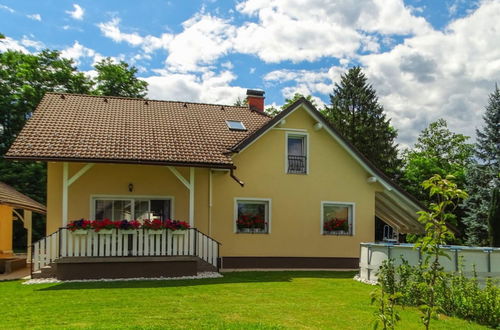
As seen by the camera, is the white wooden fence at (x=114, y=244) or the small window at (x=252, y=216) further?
the small window at (x=252, y=216)

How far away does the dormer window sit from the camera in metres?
16.0

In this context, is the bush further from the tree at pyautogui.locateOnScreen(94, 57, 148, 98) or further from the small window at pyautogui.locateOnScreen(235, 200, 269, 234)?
the tree at pyautogui.locateOnScreen(94, 57, 148, 98)

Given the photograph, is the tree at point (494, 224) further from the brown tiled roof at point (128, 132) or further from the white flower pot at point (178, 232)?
the white flower pot at point (178, 232)

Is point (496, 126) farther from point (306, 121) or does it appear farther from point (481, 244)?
point (306, 121)

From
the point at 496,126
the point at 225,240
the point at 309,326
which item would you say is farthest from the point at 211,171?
the point at 496,126

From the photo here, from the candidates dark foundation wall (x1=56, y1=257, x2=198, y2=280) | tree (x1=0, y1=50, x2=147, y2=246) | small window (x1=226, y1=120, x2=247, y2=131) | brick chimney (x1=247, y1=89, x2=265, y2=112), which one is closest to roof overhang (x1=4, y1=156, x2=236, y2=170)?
dark foundation wall (x1=56, y1=257, x2=198, y2=280)

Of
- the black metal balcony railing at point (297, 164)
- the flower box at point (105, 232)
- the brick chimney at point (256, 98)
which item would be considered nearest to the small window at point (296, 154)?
the black metal balcony railing at point (297, 164)

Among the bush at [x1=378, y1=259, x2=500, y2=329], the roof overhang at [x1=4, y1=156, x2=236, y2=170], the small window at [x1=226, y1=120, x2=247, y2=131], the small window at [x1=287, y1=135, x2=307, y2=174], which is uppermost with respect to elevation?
the small window at [x1=226, y1=120, x2=247, y2=131]

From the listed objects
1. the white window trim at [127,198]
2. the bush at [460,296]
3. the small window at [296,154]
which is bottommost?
the bush at [460,296]

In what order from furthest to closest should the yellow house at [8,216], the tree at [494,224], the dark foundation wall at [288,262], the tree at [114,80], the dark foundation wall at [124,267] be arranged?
the tree at [114,80]
the tree at [494,224]
the yellow house at [8,216]
the dark foundation wall at [288,262]
the dark foundation wall at [124,267]

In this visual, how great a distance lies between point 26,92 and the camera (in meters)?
27.0

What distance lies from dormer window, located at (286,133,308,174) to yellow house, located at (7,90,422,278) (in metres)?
0.04

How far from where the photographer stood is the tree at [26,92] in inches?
1011

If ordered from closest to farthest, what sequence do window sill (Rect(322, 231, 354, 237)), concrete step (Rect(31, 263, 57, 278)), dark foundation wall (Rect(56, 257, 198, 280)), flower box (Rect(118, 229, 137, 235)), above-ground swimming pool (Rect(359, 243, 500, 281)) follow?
above-ground swimming pool (Rect(359, 243, 500, 281)), dark foundation wall (Rect(56, 257, 198, 280)), concrete step (Rect(31, 263, 57, 278)), flower box (Rect(118, 229, 137, 235)), window sill (Rect(322, 231, 354, 237))
